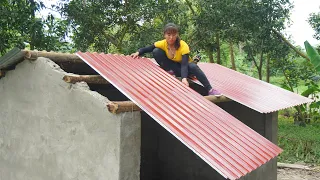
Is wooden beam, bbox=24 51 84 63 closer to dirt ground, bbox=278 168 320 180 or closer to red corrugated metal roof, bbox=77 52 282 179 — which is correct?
red corrugated metal roof, bbox=77 52 282 179

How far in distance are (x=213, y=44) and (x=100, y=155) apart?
1011 cm

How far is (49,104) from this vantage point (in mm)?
3990

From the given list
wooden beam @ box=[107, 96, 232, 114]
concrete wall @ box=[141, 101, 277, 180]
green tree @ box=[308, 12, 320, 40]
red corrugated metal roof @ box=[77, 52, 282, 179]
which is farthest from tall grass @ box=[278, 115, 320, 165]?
wooden beam @ box=[107, 96, 232, 114]

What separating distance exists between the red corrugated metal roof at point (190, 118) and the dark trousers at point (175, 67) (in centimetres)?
58

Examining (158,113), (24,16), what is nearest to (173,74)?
(158,113)

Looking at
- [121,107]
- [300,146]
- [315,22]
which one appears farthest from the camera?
[315,22]

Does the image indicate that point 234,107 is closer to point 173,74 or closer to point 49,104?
point 173,74

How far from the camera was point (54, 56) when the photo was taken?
4309 mm

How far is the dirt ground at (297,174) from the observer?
365 inches

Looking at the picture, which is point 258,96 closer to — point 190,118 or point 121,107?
point 190,118

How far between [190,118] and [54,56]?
6.12 ft

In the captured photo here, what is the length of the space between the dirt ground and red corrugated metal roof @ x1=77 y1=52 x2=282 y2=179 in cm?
578

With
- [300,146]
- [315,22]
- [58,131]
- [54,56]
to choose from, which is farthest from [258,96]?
[315,22]

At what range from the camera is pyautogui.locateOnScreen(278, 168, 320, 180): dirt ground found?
30.4 ft
